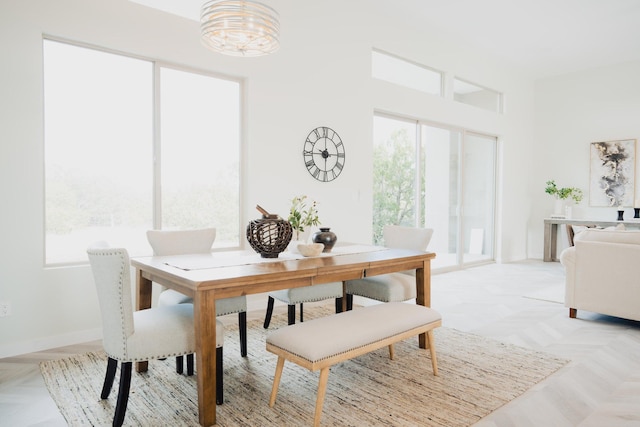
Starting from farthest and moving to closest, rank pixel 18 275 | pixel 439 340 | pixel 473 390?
1. pixel 439 340
2. pixel 18 275
3. pixel 473 390

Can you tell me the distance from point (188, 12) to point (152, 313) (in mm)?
2716

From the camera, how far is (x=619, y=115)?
23.9ft

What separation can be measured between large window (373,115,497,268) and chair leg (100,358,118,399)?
12.3 feet

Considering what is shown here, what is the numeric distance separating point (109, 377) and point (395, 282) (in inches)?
79.3

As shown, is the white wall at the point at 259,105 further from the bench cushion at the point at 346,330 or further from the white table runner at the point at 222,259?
the bench cushion at the point at 346,330

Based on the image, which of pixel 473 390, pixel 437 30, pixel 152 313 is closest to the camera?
pixel 152 313

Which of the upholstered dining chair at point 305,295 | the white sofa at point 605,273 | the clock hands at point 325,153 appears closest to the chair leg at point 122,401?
the upholstered dining chair at point 305,295

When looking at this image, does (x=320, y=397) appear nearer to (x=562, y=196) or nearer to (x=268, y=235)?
(x=268, y=235)

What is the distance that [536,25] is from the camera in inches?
227

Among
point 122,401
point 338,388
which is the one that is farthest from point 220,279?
point 338,388

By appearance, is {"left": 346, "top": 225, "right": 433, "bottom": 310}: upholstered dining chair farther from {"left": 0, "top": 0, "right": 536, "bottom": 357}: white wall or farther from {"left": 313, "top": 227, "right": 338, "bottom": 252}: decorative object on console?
{"left": 0, "top": 0, "right": 536, "bottom": 357}: white wall

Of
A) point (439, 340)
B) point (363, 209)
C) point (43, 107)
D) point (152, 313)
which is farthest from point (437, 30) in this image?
point (152, 313)

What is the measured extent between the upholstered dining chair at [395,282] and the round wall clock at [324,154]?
1.33m

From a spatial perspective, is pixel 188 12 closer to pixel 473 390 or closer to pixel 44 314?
pixel 44 314
